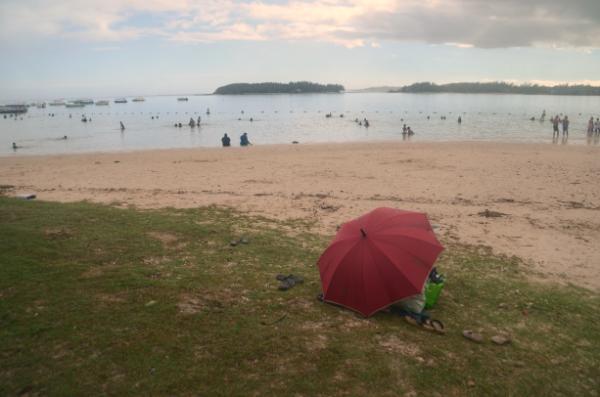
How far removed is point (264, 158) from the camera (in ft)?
81.7

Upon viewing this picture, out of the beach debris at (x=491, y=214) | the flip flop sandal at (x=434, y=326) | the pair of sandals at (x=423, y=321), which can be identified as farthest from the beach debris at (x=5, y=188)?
the beach debris at (x=491, y=214)

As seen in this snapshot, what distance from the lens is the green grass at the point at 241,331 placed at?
3980 mm

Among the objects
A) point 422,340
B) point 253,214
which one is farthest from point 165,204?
point 422,340

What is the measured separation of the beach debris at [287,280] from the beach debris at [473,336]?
242cm

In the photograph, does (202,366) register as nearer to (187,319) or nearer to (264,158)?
(187,319)

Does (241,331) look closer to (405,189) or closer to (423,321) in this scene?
(423,321)

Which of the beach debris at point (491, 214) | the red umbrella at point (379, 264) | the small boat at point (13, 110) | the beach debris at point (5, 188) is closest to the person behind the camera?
the red umbrella at point (379, 264)

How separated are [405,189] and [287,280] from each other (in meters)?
9.80

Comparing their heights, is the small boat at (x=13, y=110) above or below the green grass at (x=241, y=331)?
above

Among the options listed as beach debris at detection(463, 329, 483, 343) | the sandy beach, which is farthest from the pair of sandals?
the sandy beach

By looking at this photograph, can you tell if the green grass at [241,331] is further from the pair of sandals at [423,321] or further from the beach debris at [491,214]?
the beach debris at [491,214]

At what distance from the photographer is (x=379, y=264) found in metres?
5.21

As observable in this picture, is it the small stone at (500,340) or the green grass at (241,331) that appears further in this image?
the small stone at (500,340)

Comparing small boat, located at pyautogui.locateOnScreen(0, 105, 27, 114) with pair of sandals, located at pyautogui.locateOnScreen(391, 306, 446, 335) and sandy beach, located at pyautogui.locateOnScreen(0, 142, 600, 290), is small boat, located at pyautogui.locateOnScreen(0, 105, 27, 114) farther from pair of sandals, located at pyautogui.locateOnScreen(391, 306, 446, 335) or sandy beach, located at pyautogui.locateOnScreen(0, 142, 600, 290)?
pair of sandals, located at pyautogui.locateOnScreen(391, 306, 446, 335)
